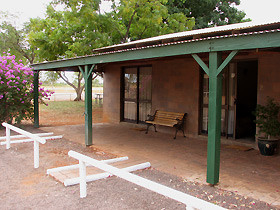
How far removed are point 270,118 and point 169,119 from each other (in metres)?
3.08

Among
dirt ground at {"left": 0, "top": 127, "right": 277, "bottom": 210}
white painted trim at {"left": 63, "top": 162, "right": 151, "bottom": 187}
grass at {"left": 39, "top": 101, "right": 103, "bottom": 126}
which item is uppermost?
grass at {"left": 39, "top": 101, "right": 103, "bottom": 126}

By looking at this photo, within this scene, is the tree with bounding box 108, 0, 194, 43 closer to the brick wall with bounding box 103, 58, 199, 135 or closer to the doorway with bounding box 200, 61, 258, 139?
the brick wall with bounding box 103, 58, 199, 135

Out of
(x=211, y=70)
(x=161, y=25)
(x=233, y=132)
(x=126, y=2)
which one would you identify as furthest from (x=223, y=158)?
(x=161, y=25)

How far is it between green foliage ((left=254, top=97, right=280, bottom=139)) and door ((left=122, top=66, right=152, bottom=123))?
422 centimetres

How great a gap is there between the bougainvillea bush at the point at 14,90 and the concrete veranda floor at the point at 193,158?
1.81 m

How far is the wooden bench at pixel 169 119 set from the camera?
7.56 m

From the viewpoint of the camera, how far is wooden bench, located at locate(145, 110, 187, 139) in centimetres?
756

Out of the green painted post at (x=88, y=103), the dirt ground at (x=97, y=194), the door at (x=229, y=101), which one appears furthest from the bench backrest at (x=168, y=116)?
the dirt ground at (x=97, y=194)

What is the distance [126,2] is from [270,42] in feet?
37.6

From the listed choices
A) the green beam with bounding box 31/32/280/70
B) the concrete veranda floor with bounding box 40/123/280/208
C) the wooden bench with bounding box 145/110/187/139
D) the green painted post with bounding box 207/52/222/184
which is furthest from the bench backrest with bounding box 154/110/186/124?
the green painted post with bounding box 207/52/222/184

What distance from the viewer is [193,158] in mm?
5637

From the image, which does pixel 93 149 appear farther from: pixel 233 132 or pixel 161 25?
A: pixel 161 25

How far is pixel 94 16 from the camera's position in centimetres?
1368

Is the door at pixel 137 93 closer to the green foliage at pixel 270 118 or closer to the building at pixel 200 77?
the building at pixel 200 77
